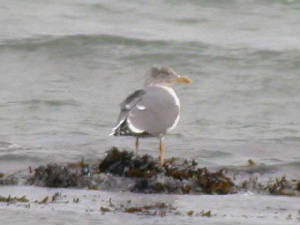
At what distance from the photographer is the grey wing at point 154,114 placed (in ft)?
33.2

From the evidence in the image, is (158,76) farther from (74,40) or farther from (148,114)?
(74,40)

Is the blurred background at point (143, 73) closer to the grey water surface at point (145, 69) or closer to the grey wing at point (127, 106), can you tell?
the grey water surface at point (145, 69)

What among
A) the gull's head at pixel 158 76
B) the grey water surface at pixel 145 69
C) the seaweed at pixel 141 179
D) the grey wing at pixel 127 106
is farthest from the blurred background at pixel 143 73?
the seaweed at pixel 141 179

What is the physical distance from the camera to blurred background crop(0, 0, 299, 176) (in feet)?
41.0

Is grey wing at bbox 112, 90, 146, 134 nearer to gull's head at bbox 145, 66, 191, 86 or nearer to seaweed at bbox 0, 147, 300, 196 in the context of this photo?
seaweed at bbox 0, 147, 300, 196

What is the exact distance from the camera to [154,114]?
10.3 m

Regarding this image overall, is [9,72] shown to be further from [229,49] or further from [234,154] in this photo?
[234,154]

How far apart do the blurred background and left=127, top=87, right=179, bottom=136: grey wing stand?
1.29m

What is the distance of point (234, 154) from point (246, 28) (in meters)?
8.76

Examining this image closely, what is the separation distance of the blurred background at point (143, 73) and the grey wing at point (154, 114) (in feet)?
4.24

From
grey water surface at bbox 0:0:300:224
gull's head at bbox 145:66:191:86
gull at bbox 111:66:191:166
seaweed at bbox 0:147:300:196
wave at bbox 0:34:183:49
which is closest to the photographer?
seaweed at bbox 0:147:300:196

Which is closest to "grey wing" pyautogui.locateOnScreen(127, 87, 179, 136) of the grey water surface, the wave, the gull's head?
the gull's head

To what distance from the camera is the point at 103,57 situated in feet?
61.3

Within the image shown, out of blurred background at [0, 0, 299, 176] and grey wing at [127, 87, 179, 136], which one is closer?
grey wing at [127, 87, 179, 136]
